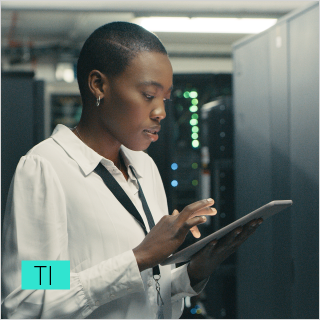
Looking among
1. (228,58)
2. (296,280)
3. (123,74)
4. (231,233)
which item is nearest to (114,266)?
(231,233)

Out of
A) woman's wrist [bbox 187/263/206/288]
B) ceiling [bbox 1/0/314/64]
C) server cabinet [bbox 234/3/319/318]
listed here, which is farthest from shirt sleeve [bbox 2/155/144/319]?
ceiling [bbox 1/0/314/64]

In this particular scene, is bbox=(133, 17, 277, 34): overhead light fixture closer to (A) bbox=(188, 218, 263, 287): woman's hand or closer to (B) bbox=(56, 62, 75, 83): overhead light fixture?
(A) bbox=(188, 218, 263, 287): woman's hand

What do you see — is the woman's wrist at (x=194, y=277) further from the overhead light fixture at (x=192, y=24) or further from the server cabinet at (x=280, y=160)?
the overhead light fixture at (x=192, y=24)

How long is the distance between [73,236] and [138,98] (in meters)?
0.35

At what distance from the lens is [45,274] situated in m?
0.79

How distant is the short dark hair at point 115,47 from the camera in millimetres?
912

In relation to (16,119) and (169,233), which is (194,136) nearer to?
(16,119)

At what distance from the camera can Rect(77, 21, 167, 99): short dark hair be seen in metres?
0.91

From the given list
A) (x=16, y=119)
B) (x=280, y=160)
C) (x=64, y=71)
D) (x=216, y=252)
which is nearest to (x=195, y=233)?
(x=216, y=252)

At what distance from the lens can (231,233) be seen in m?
0.90

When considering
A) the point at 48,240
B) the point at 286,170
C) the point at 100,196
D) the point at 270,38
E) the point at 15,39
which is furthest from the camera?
the point at 15,39

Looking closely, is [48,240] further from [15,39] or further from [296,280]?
[15,39]

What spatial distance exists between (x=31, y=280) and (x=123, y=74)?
50 cm

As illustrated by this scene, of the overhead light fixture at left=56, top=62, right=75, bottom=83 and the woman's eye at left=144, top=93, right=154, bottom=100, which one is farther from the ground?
the overhead light fixture at left=56, top=62, right=75, bottom=83
